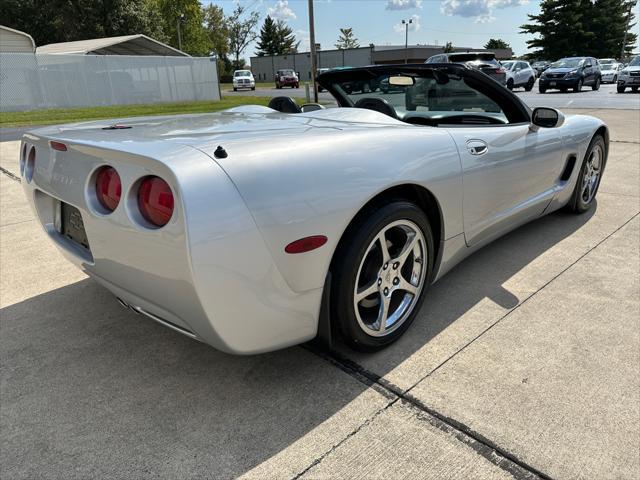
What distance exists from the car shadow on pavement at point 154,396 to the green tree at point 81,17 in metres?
46.1

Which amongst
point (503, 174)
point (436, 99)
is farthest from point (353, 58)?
point (503, 174)

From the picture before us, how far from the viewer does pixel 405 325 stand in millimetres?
2422

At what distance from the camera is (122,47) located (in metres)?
29.4

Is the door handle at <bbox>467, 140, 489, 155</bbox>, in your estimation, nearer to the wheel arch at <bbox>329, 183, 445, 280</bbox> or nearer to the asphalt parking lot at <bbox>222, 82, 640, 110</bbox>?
the wheel arch at <bbox>329, 183, 445, 280</bbox>

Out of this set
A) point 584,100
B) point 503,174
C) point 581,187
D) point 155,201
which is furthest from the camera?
point 584,100

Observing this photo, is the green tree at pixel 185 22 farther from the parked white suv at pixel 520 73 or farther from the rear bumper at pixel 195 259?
the rear bumper at pixel 195 259

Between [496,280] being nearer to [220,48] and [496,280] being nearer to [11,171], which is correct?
[11,171]

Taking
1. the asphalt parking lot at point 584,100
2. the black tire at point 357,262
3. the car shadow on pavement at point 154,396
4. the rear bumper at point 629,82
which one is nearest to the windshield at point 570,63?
the asphalt parking lot at point 584,100

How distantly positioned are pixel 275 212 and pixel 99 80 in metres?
23.4

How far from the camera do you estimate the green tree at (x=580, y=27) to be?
57200 millimetres

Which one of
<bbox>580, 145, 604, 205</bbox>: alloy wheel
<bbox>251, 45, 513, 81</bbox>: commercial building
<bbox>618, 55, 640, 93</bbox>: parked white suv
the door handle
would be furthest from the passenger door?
<bbox>251, 45, 513, 81</bbox>: commercial building

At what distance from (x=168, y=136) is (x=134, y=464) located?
1.22 m

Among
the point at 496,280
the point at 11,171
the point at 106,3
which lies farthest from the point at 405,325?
the point at 106,3

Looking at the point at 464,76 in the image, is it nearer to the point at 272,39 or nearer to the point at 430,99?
the point at 430,99
